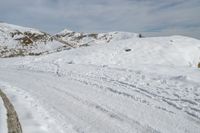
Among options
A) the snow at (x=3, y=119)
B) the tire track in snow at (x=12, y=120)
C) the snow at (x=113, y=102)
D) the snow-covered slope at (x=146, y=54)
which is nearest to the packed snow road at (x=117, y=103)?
the snow at (x=113, y=102)

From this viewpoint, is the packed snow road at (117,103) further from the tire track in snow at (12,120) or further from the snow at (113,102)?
the tire track in snow at (12,120)

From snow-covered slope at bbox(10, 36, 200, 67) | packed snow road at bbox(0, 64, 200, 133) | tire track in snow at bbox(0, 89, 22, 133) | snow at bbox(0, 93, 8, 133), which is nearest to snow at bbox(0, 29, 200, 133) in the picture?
packed snow road at bbox(0, 64, 200, 133)

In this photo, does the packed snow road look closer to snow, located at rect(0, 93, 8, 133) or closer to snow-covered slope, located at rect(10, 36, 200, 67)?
snow, located at rect(0, 93, 8, 133)

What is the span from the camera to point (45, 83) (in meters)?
12.5

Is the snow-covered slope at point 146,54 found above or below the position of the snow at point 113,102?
above

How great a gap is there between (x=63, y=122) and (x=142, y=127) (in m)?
1.98

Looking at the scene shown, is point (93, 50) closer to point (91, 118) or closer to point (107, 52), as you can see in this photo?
point (107, 52)

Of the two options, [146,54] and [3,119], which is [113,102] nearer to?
[3,119]

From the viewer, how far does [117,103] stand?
816 centimetres

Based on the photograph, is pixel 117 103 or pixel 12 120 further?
pixel 117 103

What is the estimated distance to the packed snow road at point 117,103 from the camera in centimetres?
618

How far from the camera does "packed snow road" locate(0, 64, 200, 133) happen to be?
6176mm

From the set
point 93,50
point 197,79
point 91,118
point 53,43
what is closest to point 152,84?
point 197,79

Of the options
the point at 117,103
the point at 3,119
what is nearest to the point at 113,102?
the point at 117,103
